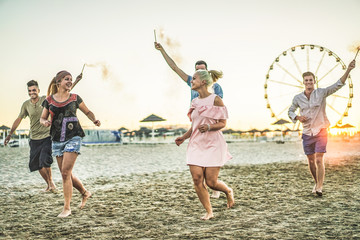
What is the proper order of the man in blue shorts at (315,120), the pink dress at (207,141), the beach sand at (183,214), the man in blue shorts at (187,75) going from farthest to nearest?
the man in blue shorts at (315,120) < the man in blue shorts at (187,75) < the pink dress at (207,141) < the beach sand at (183,214)

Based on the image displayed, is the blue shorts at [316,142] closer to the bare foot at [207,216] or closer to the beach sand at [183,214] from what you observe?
the beach sand at [183,214]

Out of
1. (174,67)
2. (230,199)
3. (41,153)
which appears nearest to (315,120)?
(230,199)

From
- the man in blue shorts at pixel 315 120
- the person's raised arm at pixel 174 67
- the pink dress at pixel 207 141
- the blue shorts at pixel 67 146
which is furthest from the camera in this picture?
the man in blue shorts at pixel 315 120

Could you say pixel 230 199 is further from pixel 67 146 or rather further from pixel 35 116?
pixel 35 116

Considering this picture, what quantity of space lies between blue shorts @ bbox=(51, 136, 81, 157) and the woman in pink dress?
1.37 metres

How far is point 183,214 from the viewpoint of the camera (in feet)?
14.5

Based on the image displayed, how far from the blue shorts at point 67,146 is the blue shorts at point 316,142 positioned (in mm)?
3288

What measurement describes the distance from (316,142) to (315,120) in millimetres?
318

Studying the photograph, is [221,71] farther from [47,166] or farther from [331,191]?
[47,166]

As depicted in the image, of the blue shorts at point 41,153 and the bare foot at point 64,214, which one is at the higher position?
the blue shorts at point 41,153

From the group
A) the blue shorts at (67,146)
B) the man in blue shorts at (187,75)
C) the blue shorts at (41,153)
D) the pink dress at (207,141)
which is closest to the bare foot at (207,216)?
the pink dress at (207,141)

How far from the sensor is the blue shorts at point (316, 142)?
18.5 ft

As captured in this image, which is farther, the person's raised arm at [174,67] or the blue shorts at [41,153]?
the blue shorts at [41,153]

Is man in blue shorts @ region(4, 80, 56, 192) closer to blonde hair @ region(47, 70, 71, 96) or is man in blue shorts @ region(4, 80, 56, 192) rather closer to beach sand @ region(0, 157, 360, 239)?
beach sand @ region(0, 157, 360, 239)
